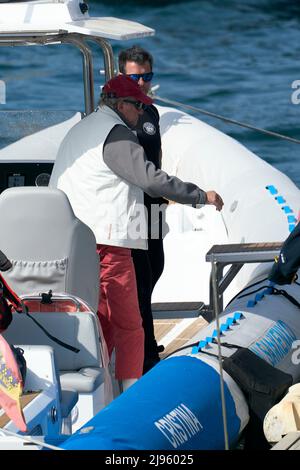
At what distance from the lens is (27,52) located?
19281mm

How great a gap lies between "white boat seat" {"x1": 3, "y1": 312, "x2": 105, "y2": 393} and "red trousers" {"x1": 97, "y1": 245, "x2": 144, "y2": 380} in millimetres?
666

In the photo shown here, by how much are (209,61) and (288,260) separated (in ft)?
49.4

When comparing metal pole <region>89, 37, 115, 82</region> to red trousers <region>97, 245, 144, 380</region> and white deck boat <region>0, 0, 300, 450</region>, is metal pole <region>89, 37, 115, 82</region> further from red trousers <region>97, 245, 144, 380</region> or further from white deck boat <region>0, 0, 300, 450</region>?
red trousers <region>97, 245, 144, 380</region>

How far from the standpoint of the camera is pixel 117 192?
4.97 meters

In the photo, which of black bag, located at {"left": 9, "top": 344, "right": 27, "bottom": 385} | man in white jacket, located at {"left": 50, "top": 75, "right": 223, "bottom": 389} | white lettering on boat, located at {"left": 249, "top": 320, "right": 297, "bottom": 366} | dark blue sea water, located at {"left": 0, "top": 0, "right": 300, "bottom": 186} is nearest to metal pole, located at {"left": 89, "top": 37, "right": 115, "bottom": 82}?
man in white jacket, located at {"left": 50, "top": 75, "right": 223, "bottom": 389}

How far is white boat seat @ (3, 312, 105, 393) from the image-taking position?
4.41 metres

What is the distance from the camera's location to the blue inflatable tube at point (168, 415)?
3578mm

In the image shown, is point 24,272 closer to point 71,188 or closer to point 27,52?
point 71,188

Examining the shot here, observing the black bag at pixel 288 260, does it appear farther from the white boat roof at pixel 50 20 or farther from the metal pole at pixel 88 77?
the metal pole at pixel 88 77

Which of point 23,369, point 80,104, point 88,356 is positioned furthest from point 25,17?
point 80,104

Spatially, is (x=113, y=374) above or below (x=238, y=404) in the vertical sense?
below

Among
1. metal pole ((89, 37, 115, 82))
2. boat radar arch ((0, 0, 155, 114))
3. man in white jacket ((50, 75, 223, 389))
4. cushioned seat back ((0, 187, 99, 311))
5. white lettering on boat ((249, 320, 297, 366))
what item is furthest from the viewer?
metal pole ((89, 37, 115, 82))

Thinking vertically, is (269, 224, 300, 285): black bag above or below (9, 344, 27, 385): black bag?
above

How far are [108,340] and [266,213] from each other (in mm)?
1498
